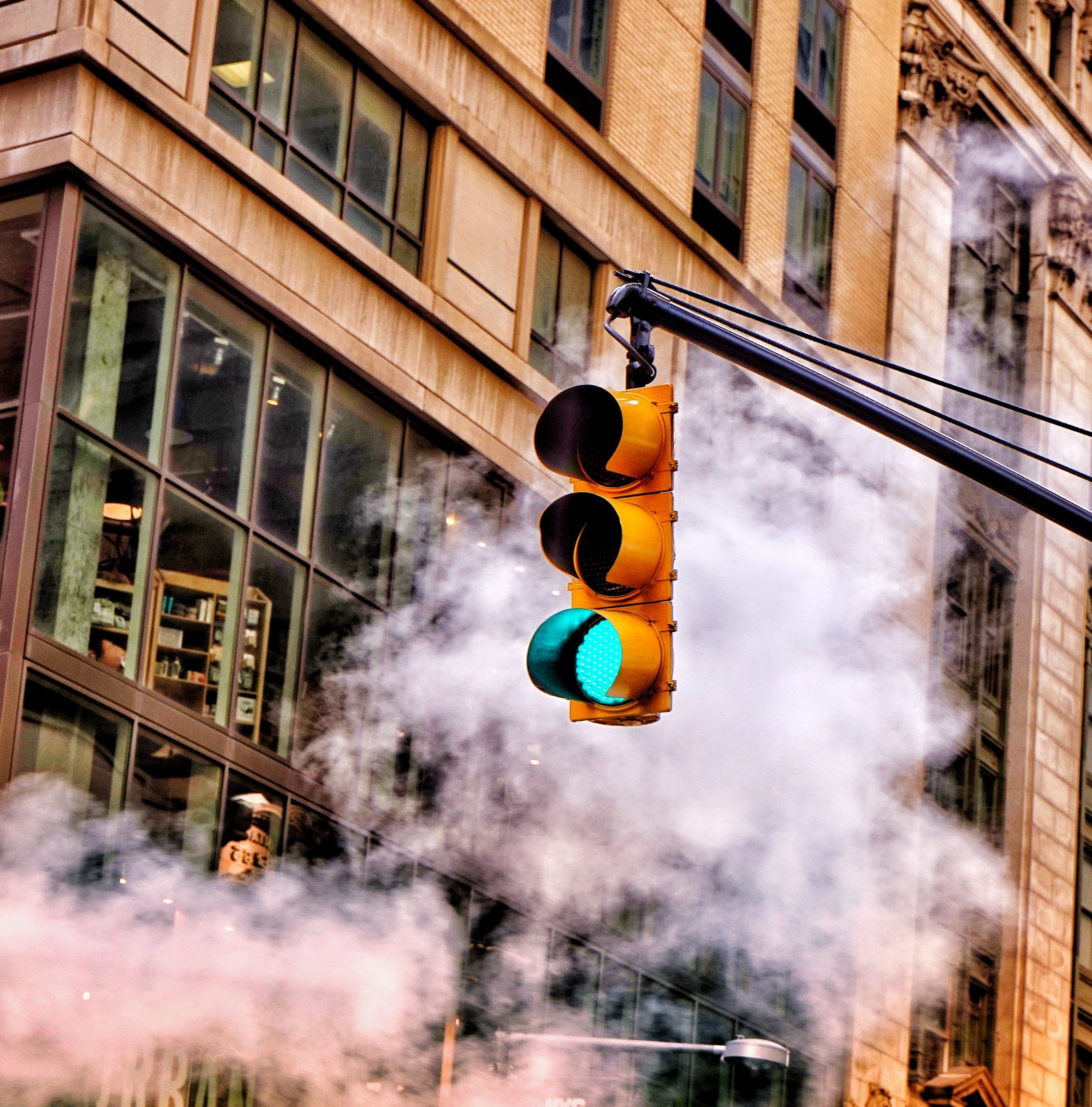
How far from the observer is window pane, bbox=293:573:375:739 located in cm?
1573

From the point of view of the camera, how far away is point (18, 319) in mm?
13914

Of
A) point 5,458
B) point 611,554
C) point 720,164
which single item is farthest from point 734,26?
point 611,554

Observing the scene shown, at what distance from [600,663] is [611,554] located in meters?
0.29

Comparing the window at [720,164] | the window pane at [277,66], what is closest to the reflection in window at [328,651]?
the window pane at [277,66]

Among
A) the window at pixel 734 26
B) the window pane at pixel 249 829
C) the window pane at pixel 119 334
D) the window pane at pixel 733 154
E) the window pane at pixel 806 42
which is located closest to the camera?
the window pane at pixel 119 334

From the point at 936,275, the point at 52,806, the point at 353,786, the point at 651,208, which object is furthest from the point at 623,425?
Result: the point at 936,275

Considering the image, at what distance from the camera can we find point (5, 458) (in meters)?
13.5

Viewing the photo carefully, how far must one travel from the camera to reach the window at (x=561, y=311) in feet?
63.4

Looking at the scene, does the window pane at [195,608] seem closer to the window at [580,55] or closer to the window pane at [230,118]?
the window pane at [230,118]

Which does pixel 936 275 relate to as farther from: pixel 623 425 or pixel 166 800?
pixel 623 425

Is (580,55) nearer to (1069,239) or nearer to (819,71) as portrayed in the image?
(819,71)

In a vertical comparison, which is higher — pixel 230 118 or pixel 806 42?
pixel 806 42

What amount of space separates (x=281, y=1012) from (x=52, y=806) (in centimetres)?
271

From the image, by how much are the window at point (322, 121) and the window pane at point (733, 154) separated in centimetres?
568
